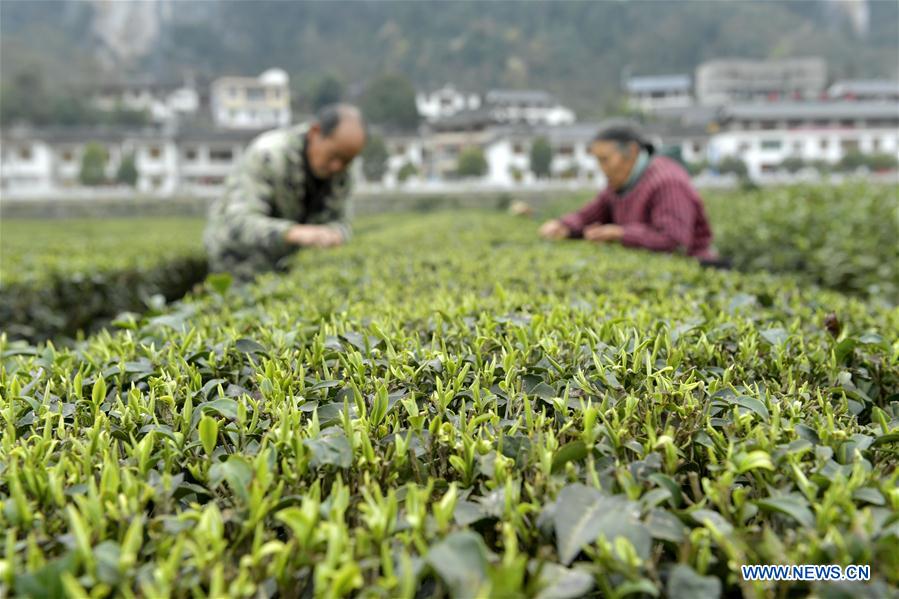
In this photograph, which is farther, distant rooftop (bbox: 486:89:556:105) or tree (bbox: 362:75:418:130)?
distant rooftop (bbox: 486:89:556:105)

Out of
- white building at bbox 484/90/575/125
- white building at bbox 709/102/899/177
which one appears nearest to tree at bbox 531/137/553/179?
white building at bbox 709/102/899/177

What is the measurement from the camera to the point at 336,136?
4.10 metres

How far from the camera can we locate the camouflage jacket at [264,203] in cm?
433

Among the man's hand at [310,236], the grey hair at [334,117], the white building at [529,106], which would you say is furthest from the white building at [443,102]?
the man's hand at [310,236]

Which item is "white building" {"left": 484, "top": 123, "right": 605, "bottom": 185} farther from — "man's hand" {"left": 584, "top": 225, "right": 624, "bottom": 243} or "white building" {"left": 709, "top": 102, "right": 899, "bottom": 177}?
"man's hand" {"left": 584, "top": 225, "right": 624, "bottom": 243}

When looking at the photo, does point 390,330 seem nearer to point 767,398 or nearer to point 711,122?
point 767,398

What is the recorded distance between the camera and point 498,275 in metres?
2.68

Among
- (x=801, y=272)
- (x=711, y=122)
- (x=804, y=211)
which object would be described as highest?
(x=711, y=122)

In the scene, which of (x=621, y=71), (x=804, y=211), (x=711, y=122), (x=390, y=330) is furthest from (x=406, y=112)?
(x=390, y=330)

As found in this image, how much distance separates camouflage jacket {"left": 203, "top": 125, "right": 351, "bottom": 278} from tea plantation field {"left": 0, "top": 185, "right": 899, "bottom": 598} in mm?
2702

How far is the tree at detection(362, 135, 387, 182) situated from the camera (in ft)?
123

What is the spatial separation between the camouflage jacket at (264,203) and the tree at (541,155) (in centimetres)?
3409

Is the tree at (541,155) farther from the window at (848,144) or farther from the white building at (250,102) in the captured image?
the white building at (250,102)

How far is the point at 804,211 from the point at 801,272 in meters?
0.97
